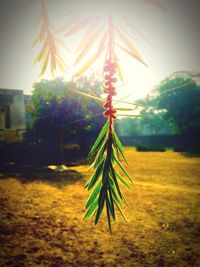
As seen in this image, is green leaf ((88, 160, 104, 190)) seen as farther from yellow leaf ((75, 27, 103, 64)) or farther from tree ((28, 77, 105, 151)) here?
tree ((28, 77, 105, 151))

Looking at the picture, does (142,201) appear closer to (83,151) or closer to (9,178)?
(9,178)

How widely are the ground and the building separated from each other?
11117 millimetres

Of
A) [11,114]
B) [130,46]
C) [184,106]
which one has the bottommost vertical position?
[130,46]

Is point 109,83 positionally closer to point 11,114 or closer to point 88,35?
point 88,35

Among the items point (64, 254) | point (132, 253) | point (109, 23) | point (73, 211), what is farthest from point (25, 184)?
point (109, 23)

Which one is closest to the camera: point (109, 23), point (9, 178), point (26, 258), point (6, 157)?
point (109, 23)

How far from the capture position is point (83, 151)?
59.9 ft

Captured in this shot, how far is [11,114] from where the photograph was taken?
19.1 meters

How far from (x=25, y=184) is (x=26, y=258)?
15.6 ft

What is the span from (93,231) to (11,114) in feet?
56.8

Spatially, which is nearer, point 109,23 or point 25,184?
point 109,23

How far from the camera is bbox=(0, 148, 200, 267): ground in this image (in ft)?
10.8

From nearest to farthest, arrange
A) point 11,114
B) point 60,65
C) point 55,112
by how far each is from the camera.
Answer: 1. point 60,65
2. point 55,112
3. point 11,114

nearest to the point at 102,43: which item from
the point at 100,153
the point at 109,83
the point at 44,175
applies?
the point at 109,83
